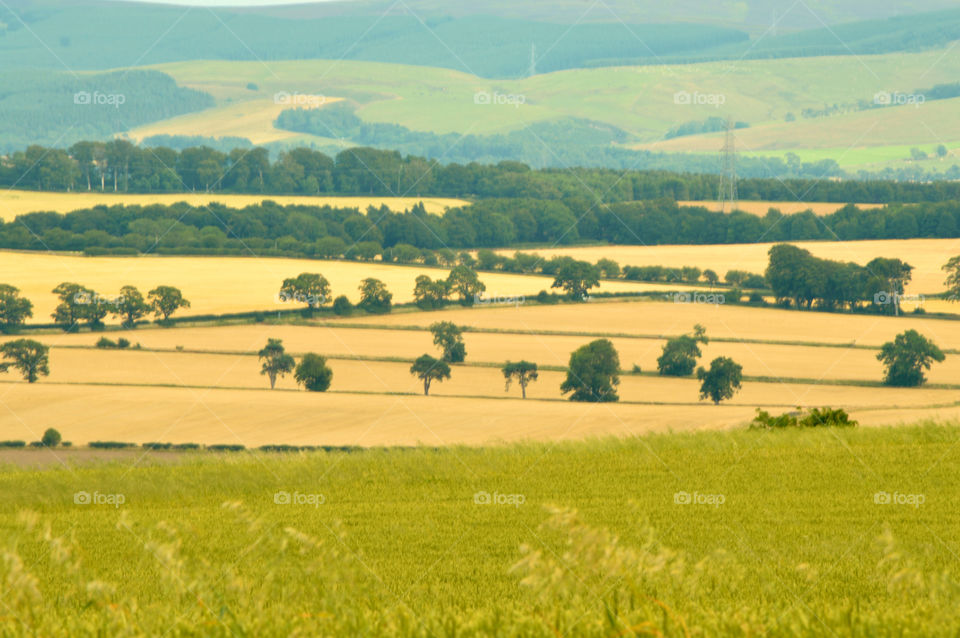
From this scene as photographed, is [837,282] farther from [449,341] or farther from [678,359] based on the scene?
[449,341]

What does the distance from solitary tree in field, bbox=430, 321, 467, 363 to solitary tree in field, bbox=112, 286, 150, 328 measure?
1040 inches

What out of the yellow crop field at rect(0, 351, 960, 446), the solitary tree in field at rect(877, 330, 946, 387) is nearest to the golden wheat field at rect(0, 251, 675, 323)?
the yellow crop field at rect(0, 351, 960, 446)

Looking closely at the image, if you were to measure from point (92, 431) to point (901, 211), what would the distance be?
104134mm

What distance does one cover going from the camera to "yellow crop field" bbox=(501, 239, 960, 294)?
334 feet
